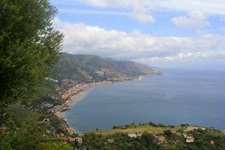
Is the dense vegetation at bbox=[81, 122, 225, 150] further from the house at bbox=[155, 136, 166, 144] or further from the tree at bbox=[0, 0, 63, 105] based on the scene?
the tree at bbox=[0, 0, 63, 105]

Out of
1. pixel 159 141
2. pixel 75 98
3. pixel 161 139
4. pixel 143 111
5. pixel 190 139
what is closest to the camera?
pixel 159 141

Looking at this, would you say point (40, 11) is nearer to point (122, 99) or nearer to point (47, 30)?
point (47, 30)

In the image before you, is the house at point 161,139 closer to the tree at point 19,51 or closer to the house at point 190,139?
the house at point 190,139

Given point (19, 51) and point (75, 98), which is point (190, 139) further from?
point (75, 98)

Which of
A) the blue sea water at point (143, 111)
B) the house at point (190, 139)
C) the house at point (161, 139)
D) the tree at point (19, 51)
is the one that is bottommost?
the blue sea water at point (143, 111)

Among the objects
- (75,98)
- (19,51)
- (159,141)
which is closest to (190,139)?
(159,141)

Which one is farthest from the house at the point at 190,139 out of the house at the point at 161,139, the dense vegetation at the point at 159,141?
the house at the point at 161,139

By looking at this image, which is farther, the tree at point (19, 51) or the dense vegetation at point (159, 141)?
the dense vegetation at point (159, 141)

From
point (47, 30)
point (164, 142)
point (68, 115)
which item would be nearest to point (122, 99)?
point (68, 115)
